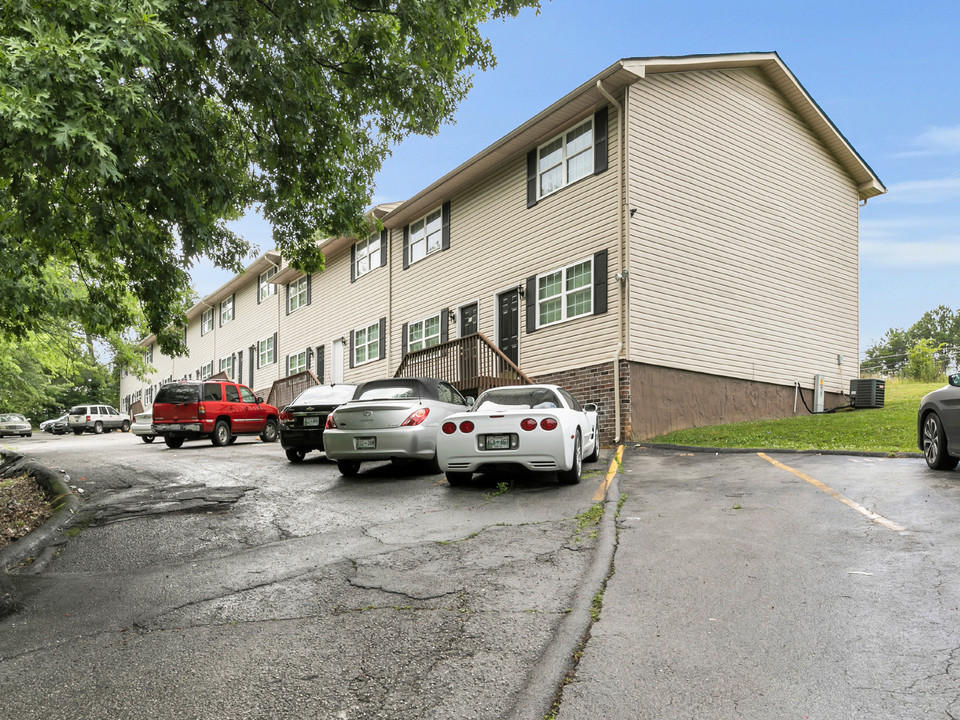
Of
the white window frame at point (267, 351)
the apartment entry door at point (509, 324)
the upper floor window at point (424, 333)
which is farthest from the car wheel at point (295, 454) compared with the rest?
the white window frame at point (267, 351)

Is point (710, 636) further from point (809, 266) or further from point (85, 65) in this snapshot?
point (809, 266)

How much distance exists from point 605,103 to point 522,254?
431cm

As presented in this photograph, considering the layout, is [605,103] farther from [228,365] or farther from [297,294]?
[228,365]

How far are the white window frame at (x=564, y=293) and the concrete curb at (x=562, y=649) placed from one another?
1141cm

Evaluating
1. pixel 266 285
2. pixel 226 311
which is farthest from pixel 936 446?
pixel 226 311

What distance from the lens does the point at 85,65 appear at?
5141mm

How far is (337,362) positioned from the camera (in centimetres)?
2902

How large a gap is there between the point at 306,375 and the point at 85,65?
71.1ft

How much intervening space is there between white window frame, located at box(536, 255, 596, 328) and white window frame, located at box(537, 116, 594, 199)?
200 cm

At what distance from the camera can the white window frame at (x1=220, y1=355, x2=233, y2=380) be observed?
41531 mm

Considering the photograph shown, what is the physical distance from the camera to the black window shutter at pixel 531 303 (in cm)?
1914

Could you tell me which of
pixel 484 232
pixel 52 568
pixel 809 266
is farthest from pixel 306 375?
pixel 52 568

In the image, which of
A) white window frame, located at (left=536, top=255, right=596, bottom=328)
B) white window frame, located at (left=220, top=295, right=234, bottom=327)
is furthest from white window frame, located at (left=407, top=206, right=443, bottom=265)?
white window frame, located at (left=220, top=295, right=234, bottom=327)

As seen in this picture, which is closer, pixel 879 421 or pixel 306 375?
pixel 879 421
